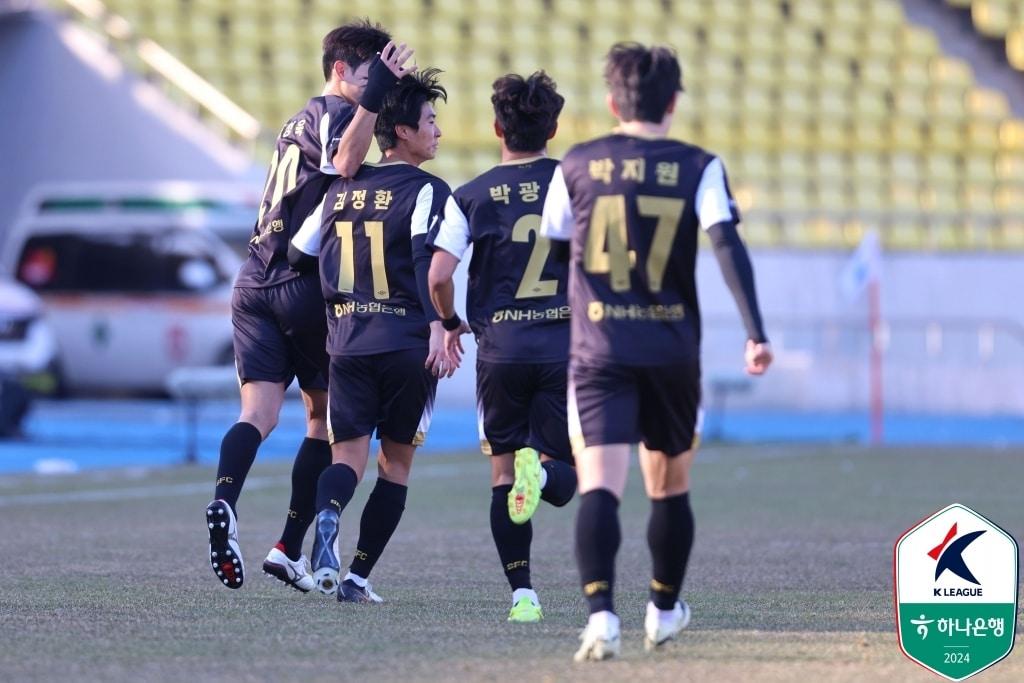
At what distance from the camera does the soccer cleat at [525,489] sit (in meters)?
5.43

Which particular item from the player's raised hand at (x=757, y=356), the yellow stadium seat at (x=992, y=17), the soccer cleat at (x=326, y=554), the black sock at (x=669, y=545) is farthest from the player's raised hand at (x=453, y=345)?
the yellow stadium seat at (x=992, y=17)

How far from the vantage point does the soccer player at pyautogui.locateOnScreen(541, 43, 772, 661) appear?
194 inches

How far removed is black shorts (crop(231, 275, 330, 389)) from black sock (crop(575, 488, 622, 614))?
1983 mm

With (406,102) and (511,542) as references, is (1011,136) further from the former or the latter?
(511,542)

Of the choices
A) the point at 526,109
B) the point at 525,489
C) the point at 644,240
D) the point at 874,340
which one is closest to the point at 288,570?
the point at 525,489

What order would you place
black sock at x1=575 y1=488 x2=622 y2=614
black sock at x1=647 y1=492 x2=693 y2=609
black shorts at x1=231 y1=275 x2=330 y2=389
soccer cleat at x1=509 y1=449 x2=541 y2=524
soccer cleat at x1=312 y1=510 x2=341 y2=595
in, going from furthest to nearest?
black shorts at x1=231 y1=275 x2=330 y2=389 → soccer cleat at x1=312 y1=510 x2=341 y2=595 → soccer cleat at x1=509 y1=449 x2=541 y2=524 → black sock at x1=647 y1=492 x2=693 y2=609 → black sock at x1=575 y1=488 x2=622 y2=614

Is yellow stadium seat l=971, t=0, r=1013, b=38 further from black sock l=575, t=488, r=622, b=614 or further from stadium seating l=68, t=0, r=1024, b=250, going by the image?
black sock l=575, t=488, r=622, b=614

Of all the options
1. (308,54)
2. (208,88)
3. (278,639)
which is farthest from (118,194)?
(278,639)

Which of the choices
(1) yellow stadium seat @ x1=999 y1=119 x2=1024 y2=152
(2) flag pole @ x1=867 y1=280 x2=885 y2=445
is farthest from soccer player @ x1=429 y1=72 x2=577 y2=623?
(1) yellow stadium seat @ x1=999 y1=119 x2=1024 y2=152

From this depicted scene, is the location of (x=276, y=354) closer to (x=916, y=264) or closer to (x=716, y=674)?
(x=716, y=674)

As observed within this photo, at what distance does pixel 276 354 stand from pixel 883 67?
2010cm

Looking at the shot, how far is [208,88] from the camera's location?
Answer: 22.7m

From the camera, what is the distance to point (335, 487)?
20.4 ft

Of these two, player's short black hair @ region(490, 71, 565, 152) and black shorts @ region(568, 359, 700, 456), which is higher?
player's short black hair @ region(490, 71, 565, 152)
